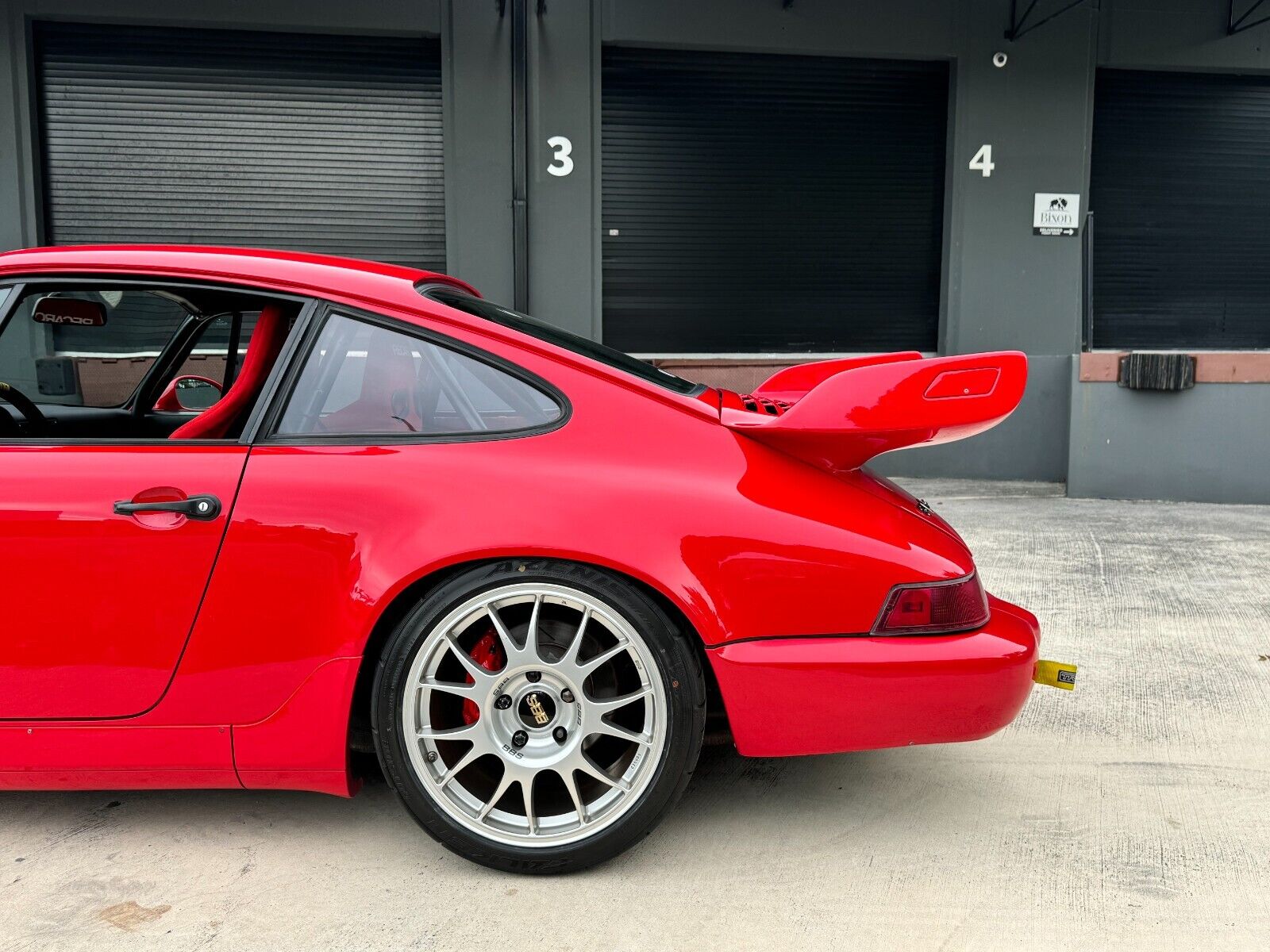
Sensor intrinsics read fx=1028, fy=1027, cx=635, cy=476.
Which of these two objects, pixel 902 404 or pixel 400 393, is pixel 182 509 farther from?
pixel 902 404

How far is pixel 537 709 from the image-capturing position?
2.38 m

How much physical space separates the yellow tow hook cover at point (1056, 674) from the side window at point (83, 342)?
245 cm

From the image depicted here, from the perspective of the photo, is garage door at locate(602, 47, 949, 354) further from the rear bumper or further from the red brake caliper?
the rear bumper

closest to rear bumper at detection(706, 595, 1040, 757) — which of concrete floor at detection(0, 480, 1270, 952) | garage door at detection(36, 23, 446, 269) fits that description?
concrete floor at detection(0, 480, 1270, 952)

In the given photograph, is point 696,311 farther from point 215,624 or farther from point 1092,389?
point 215,624

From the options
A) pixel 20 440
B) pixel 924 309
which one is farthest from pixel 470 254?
pixel 20 440

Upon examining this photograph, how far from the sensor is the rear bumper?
229 cm

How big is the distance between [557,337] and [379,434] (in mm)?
546

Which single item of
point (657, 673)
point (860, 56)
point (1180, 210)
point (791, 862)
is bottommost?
point (791, 862)

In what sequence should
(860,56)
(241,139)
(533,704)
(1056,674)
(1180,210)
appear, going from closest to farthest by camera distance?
(533,704) → (1056,674) → (241,139) → (860,56) → (1180,210)

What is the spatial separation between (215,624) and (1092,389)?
21.8ft

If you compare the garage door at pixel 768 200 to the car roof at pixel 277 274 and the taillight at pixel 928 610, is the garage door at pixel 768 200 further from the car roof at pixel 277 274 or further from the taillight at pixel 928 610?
the taillight at pixel 928 610

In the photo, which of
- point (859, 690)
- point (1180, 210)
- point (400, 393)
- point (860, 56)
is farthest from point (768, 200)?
point (859, 690)

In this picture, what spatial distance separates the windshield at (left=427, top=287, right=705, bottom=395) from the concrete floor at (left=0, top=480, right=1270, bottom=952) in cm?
114
